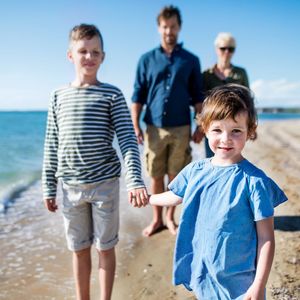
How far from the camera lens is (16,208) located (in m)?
6.27

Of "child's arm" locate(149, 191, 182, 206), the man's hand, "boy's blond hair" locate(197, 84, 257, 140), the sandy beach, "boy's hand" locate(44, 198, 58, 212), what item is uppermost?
"boy's blond hair" locate(197, 84, 257, 140)

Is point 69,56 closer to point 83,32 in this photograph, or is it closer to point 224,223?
point 83,32

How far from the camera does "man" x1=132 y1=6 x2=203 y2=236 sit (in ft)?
14.4

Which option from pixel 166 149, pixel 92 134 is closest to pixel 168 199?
pixel 92 134

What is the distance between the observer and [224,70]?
4.68m

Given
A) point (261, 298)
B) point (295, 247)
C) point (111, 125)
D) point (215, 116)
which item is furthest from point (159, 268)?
point (215, 116)

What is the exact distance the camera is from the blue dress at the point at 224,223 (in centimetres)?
187

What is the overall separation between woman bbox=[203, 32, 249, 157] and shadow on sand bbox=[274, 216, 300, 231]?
3.91 feet

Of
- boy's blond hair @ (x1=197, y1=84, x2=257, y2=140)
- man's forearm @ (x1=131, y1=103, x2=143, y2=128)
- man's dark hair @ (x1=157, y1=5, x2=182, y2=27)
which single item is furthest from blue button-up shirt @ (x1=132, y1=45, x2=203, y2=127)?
boy's blond hair @ (x1=197, y1=84, x2=257, y2=140)

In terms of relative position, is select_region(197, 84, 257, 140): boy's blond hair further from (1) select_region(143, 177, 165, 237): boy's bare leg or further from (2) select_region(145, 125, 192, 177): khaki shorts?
(1) select_region(143, 177, 165, 237): boy's bare leg

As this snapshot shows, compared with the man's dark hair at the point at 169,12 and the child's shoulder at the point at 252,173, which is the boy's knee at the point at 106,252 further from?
the man's dark hair at the point at 169,12

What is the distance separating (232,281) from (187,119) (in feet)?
9.34

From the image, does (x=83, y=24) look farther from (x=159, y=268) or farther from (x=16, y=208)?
(x=16, y=208)

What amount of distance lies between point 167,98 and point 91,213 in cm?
199
